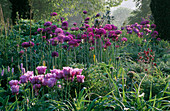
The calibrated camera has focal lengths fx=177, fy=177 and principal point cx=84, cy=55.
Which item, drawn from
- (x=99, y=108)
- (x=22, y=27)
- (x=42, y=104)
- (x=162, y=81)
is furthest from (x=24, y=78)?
(x=22, y=27)

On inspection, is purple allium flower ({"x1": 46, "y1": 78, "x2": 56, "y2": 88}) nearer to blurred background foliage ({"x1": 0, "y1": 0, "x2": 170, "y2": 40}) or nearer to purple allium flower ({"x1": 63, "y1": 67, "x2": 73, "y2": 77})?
purple allium flower ({"x1": 63, "y1": 67, "x2": 73, "y2": 77})

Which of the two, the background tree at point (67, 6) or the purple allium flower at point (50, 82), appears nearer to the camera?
the purple allium flower at point (50, 82)

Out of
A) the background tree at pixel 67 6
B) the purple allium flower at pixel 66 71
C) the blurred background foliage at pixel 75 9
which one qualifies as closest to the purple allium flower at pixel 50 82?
the purple allium flower at pixel 66 71

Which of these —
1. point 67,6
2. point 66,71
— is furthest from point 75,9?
point 66,71

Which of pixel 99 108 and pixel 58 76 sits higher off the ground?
pixel 58 76

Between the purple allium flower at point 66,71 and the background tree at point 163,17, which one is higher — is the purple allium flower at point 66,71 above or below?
below

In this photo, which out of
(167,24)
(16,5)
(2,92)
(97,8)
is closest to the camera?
(2,92)

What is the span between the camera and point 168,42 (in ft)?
24.8

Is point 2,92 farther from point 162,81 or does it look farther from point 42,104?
point 162,81

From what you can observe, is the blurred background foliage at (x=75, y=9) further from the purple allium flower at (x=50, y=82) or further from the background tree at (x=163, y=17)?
the purple allium flower at (x=50, y=82)

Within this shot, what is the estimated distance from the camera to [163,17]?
7.63 meters

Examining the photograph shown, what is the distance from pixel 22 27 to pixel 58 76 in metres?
6.76

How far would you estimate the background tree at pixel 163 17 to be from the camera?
7496mm

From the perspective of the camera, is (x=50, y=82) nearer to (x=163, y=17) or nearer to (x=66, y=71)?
(x=66, y=71)
